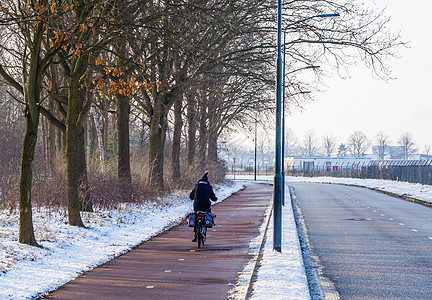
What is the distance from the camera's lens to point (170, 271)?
1123 cm

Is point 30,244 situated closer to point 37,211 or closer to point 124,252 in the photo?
point 124,252

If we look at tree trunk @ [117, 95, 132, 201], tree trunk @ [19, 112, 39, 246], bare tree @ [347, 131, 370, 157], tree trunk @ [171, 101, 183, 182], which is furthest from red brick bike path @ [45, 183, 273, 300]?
bare tree @ [347, 131, 370, 157]

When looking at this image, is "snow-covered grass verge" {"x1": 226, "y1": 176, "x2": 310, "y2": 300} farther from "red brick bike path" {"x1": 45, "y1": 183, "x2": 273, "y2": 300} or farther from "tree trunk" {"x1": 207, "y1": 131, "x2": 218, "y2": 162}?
"tree trunk" {"x1": 207, "y1": 131, "x2": 218, "y2": 162}

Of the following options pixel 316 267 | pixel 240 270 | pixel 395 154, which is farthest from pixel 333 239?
pixel 395 154

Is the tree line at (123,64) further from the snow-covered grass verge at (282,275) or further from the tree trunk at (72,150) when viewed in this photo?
the snow-covered grass verge at (282,275)

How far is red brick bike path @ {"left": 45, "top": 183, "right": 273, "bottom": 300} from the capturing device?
922cm

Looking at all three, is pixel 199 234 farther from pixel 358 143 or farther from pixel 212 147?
pixel 358 143

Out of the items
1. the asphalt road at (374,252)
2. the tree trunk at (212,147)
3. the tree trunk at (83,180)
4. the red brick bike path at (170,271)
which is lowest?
the asphalt road at (374,252)

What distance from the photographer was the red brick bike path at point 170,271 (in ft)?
30.2

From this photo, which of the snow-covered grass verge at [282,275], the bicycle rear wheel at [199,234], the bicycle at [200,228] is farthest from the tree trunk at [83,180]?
the snow-covered grass verge at [282,275]

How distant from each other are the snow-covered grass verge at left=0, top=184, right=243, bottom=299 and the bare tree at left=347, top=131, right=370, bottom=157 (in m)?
170

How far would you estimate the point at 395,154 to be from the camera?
583ft

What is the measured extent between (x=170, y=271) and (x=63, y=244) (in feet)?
10.9

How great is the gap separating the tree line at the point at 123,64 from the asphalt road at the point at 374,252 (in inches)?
242
